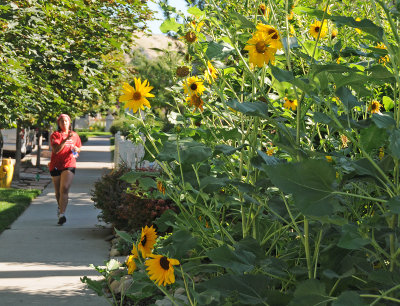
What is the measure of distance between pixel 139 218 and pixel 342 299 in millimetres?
5737

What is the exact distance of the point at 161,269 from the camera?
2.60 m

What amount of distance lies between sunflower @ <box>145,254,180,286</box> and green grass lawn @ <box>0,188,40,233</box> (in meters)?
7.00

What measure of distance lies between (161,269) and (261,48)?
0.91 meters

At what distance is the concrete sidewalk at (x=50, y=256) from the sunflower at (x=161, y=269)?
2.95 meters

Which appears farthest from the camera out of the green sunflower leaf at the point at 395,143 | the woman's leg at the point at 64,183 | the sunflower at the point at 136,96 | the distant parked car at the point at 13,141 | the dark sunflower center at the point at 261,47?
the distant parked car at the point at 13,141

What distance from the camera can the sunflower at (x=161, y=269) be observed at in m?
2.58

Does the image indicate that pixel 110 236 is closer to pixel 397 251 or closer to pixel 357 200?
pixel 357 200

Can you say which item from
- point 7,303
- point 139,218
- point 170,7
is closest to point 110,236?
point 139,218

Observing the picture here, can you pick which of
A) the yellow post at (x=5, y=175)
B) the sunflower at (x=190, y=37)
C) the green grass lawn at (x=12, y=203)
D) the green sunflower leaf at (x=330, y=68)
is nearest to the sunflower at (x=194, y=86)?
the sunflower at (x=190, y=37)

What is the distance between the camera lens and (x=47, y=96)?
426 inches

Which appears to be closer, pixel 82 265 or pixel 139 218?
pixel 82 265

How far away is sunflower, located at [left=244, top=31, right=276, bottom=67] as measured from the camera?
2.47 metres

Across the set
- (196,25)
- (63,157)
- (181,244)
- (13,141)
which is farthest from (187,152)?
(13,141)

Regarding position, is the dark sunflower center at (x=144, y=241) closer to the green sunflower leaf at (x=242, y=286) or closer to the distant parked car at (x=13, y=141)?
the green sunflower leaf at (x=242, y=286)
